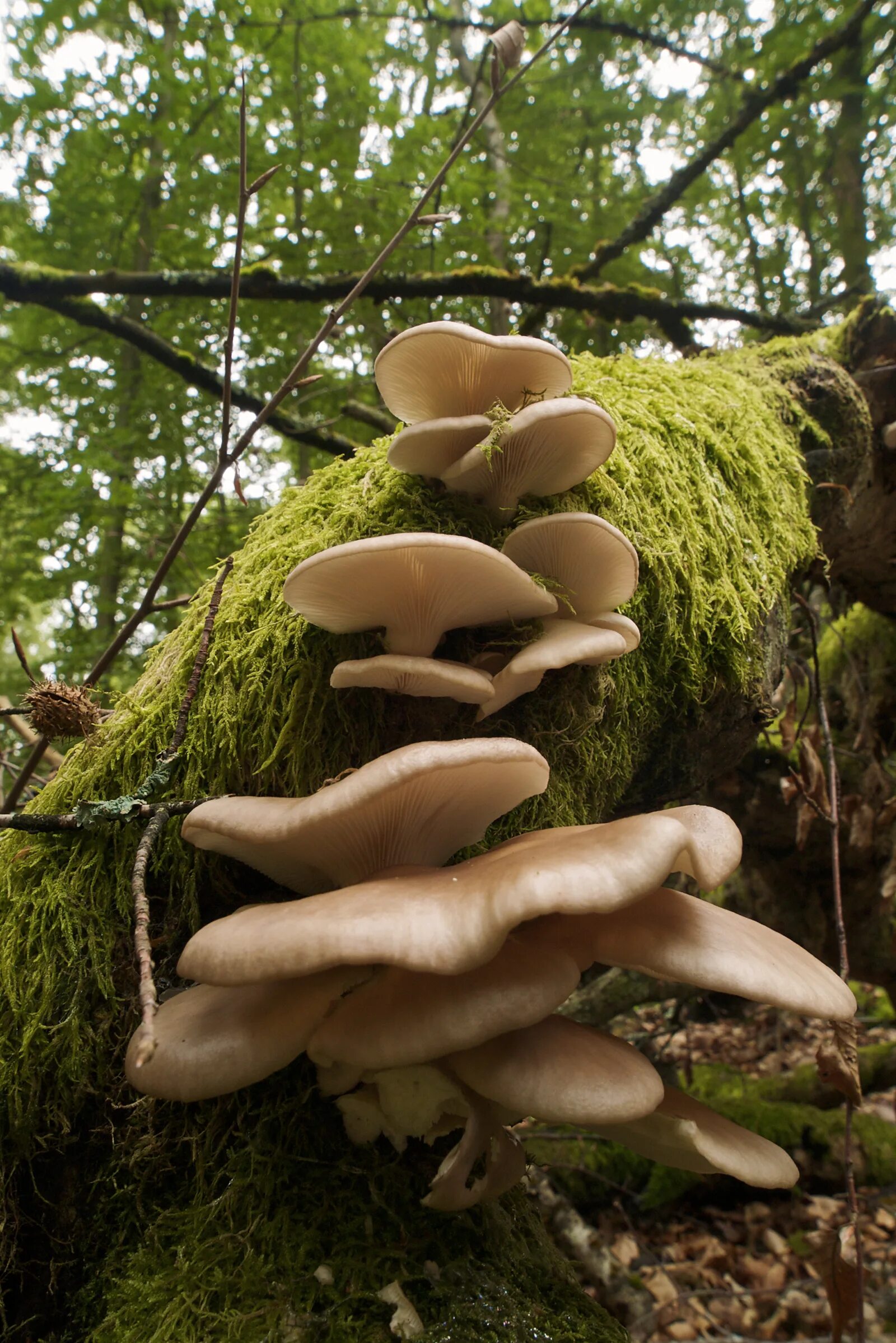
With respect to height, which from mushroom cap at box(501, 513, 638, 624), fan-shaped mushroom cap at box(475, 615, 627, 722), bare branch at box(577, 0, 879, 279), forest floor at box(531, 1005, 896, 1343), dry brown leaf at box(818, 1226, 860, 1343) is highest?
bare branch at box(577, 0, 879, 279)

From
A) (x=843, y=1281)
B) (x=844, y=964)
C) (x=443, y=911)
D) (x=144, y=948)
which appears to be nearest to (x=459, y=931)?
(x=443, y=911)

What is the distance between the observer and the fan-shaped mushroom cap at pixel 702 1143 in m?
1.35

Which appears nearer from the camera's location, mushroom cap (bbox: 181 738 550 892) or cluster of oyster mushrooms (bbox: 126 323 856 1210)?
cluster of oyster mushrooms (bbox: 126 323 856 1210)

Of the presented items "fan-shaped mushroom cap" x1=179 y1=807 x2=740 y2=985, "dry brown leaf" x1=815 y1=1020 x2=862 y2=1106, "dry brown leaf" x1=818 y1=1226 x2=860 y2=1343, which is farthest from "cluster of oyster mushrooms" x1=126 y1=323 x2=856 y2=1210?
"dry brown leaf" x1=818 y1=1226 x2=860 y2=1343

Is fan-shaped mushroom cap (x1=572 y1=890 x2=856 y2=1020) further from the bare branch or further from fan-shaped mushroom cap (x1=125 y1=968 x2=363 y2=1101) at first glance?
the bare branch

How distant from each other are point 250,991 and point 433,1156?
2.03ft

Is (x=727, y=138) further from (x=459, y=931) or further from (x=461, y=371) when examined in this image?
(x=459, y=931)

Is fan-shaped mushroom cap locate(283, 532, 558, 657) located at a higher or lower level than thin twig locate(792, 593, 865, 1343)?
higher

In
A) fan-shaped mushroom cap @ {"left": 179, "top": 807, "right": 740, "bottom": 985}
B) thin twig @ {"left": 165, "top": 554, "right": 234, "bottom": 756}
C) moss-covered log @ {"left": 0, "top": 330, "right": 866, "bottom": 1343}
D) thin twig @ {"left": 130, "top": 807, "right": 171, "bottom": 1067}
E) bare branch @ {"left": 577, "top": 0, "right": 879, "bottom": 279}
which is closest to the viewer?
thin twig @ {"left": 130, "top": 807, "right": 171, "bottom": 1067}

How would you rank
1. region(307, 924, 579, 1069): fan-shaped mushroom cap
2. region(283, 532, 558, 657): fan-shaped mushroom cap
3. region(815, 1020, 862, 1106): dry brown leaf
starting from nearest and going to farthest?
region(307, 924, 579, 1069): fan-shaped mushroom cap → region(283, 532, 558, 657): fan-shaped mushroom cap → region(815, 1020, 862, 1106): dry brown leaf

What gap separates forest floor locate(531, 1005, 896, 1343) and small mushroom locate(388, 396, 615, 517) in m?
3.63

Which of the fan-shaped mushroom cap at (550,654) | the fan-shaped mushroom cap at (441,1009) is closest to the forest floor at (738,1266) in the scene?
the fan-shaped mushroom cap at (441,1009)

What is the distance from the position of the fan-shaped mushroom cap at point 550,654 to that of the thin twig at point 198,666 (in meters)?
0.73

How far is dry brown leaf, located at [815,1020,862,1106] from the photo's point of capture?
2.02 m
